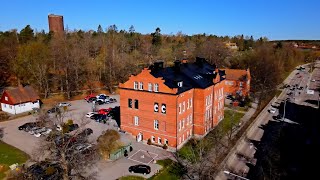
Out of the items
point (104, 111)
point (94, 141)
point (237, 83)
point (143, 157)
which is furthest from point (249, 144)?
point (237, 83)

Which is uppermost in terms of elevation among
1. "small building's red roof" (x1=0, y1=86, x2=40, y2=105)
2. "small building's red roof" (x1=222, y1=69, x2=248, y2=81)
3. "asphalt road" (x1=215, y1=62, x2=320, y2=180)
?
"small building's red roof" (x1=222, y1=69, x2=248, y2=81)

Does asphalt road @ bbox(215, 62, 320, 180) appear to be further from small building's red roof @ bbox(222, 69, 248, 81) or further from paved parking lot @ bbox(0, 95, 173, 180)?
small building's red roof @ bbox(222, 69, 248, 81)

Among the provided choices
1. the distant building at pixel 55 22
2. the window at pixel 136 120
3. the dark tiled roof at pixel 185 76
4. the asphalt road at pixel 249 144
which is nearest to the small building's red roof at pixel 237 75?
the asphalt road at pixel 249 144

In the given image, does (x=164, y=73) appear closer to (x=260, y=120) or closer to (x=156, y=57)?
(x=260, y=120)

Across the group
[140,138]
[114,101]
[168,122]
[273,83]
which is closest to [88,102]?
[114,101]

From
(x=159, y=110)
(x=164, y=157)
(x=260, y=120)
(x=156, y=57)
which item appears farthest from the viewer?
(x=156, y=57)

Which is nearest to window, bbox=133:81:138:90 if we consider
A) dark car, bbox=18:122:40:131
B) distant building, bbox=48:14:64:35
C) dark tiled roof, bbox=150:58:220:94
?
dark tiled roof, bbox=150:58:220:94

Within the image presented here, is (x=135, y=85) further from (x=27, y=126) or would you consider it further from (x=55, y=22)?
(x=55, y=22)
